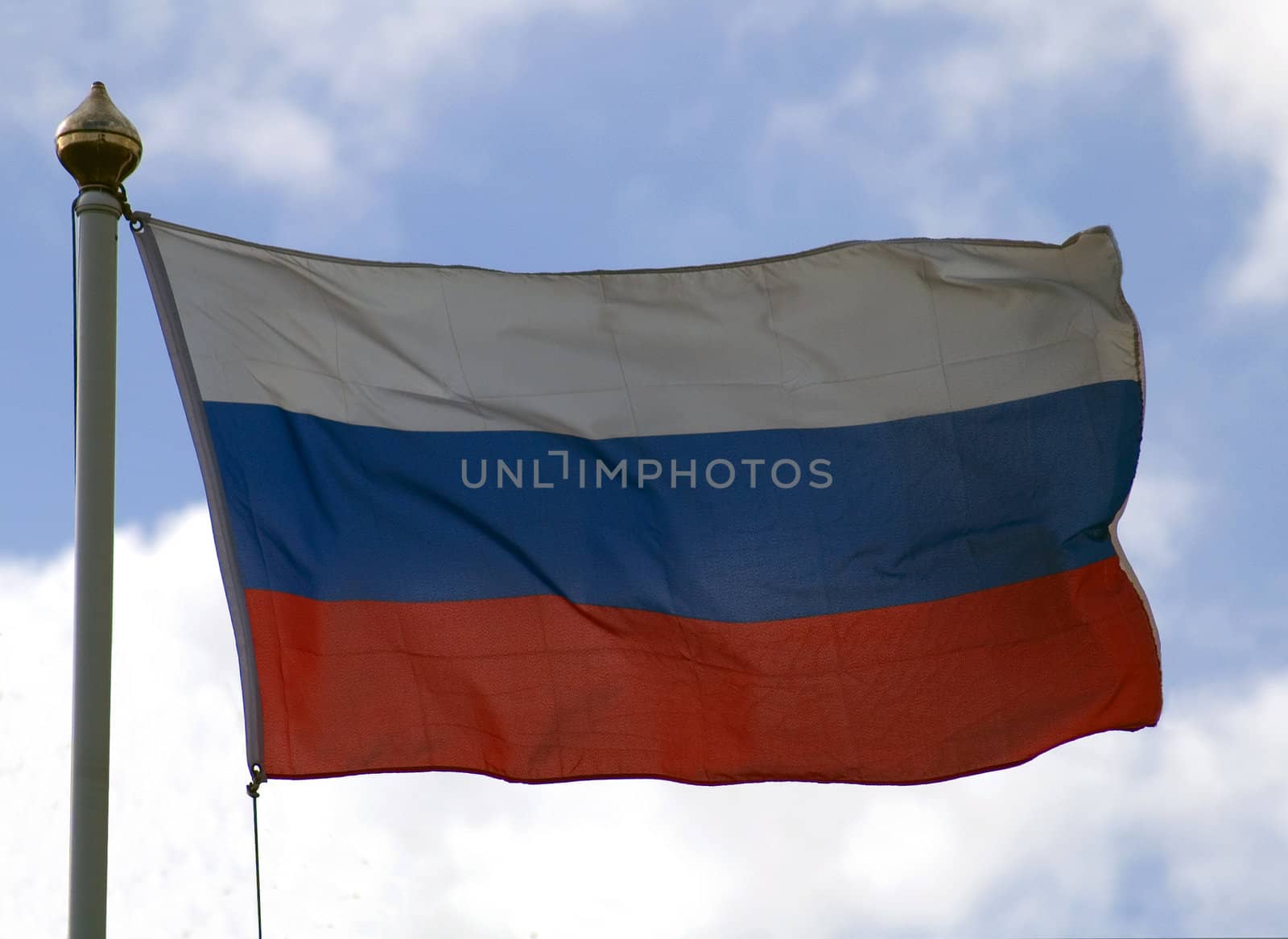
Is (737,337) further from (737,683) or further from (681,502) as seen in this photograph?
(737,683)

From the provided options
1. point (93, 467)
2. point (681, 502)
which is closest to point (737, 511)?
point (681, 502)

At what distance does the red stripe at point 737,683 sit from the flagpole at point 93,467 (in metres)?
1.16

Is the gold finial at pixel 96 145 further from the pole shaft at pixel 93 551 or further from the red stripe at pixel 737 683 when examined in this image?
the red stripe at pixel 737 683

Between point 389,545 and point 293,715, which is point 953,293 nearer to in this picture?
point 389,545

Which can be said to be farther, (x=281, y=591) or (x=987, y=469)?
(x=987, y=469)

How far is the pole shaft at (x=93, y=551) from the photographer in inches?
247

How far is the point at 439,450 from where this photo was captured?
827 cm

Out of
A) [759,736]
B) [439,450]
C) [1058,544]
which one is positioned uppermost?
[439,450]

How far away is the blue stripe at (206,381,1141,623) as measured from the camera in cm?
811

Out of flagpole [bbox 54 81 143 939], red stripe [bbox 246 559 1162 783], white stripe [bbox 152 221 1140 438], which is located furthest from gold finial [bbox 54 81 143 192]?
red stripe [bbox 246 559 1162 783]

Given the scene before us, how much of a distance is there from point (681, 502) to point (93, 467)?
8.73ft

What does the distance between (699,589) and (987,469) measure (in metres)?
1.41

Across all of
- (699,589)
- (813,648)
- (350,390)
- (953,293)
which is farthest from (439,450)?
(953,293)

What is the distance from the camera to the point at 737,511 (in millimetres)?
8453
